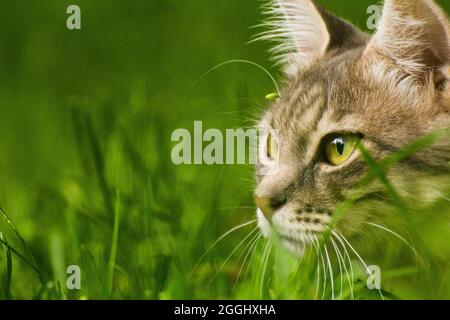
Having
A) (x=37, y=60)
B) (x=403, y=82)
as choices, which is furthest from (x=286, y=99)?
(x=37, y=60)

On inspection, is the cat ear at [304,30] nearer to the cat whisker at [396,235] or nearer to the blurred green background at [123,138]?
the blurred green background at [123,138]

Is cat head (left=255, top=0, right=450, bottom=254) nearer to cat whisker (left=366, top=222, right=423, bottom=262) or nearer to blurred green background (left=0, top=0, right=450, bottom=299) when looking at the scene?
cat whisker (left=366, top=222, right=423, bottom=262)

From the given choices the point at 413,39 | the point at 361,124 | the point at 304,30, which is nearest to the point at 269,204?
the point at 361,124

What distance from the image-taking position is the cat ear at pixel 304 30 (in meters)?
2.40

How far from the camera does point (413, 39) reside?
2043 millimetres

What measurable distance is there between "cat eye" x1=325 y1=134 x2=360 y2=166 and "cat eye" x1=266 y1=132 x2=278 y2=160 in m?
0.28

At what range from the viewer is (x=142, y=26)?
3484mm

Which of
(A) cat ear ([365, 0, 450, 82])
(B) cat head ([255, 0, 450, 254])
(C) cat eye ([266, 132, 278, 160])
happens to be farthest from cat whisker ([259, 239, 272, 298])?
(A) cat ear ([365, 0, 450, 82])

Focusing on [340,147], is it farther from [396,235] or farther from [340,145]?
[396,235]

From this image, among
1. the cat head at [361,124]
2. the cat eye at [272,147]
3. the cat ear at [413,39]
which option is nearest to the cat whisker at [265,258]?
the cat head at [361,124]

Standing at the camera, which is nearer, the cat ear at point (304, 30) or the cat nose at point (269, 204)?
the cat nose at point (269, 204)

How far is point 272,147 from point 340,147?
0.37 m

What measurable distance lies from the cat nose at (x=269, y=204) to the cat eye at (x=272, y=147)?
256 mm
